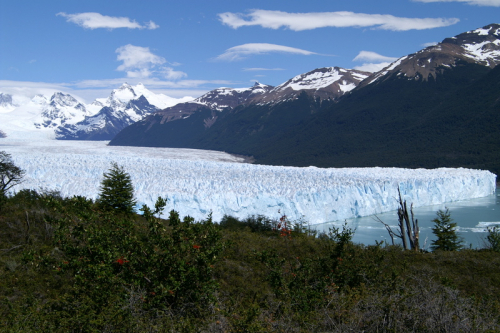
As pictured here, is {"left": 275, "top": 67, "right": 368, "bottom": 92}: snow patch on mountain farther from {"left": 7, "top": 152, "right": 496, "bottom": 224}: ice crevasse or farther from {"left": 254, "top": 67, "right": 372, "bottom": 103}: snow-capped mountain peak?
{"left": 7, "top": 152, "right": 496, "bottom": 224}: ice crevasse

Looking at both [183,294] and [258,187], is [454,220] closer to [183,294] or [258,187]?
[258,187]

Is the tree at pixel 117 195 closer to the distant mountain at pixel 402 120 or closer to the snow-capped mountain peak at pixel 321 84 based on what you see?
the distant mountain at pixel 402 120

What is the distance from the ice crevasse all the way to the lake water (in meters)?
0.84

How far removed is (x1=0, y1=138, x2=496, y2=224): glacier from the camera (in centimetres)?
2603

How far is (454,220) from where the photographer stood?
100 ft

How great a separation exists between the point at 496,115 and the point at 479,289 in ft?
234

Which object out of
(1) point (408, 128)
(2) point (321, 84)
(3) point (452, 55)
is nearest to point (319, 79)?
(2) point (321, 84)

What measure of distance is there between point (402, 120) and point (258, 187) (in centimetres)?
6512

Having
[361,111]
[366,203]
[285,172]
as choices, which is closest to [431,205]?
[366,203]

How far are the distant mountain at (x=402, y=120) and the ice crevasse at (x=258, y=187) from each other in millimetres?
26677

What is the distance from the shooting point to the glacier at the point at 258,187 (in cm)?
2603

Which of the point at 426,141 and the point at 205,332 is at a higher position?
the point at 426,141

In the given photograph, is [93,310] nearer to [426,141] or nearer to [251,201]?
[251,201]

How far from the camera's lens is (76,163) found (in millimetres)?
34969
